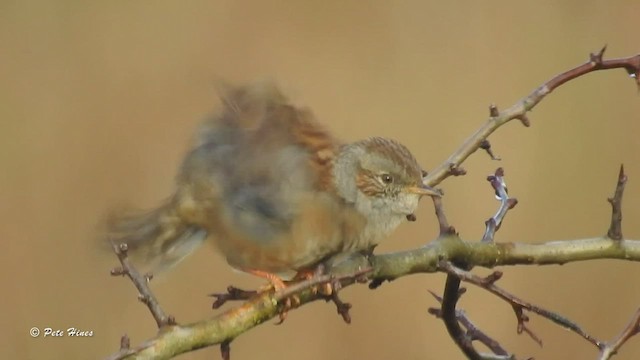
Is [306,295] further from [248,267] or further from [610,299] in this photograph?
[610,299]

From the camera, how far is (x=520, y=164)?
294 cm

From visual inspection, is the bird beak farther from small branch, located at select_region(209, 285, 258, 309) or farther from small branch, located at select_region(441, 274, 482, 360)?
small branch, located at select_region(209, 285, 258, 309)

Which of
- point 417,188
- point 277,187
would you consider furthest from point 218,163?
point 417,188

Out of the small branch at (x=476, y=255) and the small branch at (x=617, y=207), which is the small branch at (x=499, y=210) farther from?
the small branch at (x=617, y=207)

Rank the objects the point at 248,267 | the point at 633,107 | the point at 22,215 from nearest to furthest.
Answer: the point at 248,267
the point at 22,215
the point at 633,107

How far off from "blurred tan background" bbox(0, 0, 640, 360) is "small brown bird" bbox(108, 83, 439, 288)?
0.84 meters

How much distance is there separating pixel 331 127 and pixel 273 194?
1.10 metres

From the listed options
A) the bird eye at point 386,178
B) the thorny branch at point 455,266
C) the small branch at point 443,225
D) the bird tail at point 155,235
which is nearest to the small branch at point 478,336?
the thorny branch at point 455,266

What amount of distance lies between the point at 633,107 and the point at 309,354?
1.23 metres

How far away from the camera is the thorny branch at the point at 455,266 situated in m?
1.38

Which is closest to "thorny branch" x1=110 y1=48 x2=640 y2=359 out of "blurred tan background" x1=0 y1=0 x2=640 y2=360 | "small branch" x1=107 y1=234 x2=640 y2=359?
"small branch" x1=107 y1=234 x2=640 y2=359

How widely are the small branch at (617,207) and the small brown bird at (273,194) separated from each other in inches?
11.8

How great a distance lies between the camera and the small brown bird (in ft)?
5.14

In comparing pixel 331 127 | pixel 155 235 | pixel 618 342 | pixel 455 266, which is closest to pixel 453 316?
pixel 455 266
